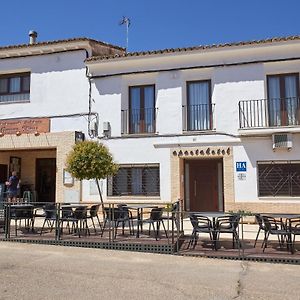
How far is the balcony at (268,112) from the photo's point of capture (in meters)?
13.8

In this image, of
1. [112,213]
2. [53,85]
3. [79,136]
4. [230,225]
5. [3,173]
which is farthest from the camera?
[3,173]

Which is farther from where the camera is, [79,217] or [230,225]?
[79,217]

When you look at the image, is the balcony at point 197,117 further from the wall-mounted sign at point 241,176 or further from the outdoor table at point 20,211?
the outdoor table at point 20,211

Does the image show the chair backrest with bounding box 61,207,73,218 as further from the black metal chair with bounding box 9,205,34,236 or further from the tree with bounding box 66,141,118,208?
the tree with bounding box 66,141,118,208

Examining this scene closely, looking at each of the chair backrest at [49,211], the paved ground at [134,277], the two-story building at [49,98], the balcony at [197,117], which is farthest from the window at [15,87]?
the paved ground at [134,277]

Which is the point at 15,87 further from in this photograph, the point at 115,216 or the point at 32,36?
the point at 115,216

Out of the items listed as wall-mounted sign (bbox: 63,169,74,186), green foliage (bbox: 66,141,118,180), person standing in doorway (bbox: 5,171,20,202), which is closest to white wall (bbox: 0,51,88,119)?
wall-mounted sign (bbox: 63,169,74,186)

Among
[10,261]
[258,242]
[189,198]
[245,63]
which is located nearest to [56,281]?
[10,261]

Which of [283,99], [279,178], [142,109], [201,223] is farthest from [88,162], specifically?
[283,99]

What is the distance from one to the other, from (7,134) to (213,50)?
904 cm

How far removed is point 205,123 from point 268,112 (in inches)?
91.0

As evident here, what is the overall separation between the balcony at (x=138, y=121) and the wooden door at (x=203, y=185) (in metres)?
2.23

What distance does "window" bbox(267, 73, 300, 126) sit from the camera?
45.3ft

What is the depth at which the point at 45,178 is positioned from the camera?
60.1ft
